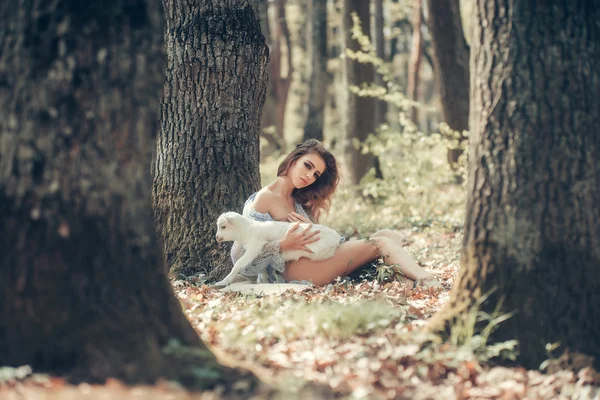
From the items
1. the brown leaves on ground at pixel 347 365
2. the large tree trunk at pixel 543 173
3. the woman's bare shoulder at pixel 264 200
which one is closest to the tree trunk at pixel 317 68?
the woman's bare shoulder at pixel 264 200

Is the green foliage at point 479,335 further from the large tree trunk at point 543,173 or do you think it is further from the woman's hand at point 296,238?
the woman's hand at point 296,238

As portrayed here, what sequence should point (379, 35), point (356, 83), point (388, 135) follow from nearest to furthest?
point (388, 135) < point (356, 83) < point (379, 35)

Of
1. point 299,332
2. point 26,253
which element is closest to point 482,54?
point 299,332

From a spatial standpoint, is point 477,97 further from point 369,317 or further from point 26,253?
point 26,253

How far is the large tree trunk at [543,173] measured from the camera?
→ 4.02 m

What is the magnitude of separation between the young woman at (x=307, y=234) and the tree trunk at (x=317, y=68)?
32.5 ft

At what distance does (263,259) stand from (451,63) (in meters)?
7.46

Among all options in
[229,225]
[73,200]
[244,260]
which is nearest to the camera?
[73,200]

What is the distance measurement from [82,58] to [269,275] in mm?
3886

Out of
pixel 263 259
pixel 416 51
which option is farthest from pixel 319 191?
pixel 416 51

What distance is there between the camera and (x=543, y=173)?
13.2 ft

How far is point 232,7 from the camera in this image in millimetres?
→ 6906

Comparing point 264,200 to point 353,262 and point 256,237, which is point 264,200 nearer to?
point 256,237

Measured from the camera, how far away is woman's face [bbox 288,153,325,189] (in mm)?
7121
